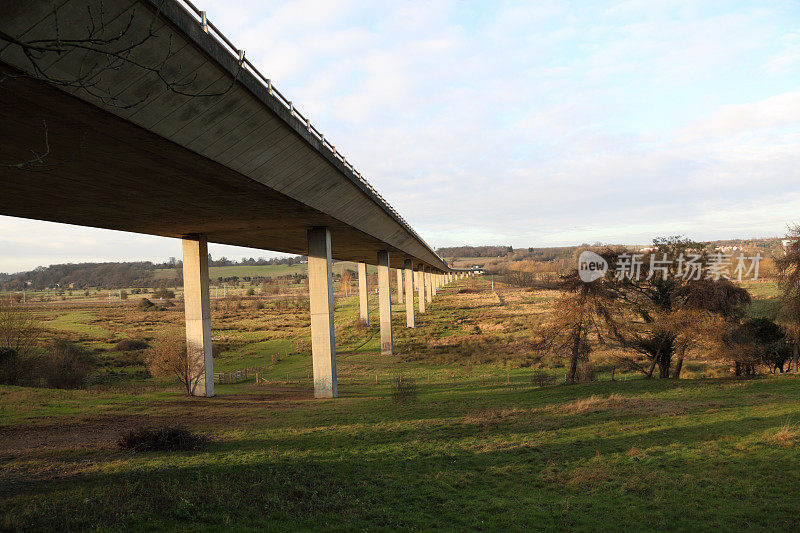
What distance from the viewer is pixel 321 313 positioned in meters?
27.8

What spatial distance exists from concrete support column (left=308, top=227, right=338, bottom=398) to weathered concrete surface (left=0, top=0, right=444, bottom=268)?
2.13 metres

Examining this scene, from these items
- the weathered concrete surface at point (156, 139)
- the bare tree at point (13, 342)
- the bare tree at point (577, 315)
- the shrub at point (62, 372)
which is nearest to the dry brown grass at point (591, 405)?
the bare tree at point (577, 315)

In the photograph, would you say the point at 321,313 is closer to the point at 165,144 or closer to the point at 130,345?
the point at 165,144

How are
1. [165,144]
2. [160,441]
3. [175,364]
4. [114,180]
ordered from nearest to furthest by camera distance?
[165,144], [160,441], [114,180], [175,364]

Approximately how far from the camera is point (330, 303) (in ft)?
92.1

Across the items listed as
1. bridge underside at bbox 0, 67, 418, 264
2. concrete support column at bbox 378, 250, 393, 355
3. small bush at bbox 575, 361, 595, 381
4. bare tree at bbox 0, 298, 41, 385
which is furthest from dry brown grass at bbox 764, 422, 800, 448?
bare tree at bbox 0, 298, 41, 385

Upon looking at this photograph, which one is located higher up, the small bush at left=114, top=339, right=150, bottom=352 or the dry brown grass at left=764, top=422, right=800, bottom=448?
the dry brown grass at left=764, top=422, right=800, bottom=448

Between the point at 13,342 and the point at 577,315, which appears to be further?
the point at 13,342

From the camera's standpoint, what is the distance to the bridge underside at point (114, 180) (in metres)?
9.97

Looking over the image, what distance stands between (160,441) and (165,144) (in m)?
9.02

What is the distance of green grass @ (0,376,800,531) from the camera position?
9672 millimetres

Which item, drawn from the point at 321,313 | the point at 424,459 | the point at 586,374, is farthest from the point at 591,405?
the point at 321,313

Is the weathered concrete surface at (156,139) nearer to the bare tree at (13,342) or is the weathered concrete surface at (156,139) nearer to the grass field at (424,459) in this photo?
the grass field at (424,459)

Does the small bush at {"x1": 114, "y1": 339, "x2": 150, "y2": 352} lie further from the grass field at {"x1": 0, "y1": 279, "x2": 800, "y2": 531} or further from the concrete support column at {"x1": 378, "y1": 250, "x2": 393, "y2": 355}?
the grass field at {"x1": 0, "y1": 279, "x2": 800, "y2": 531}
